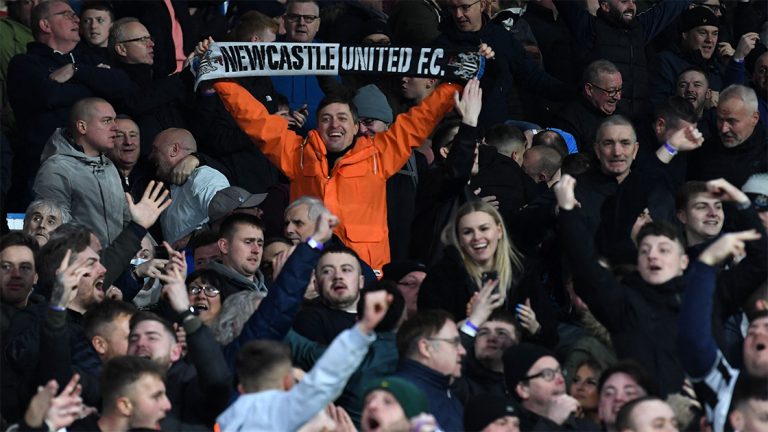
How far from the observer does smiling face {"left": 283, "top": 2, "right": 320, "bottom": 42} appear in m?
14.9

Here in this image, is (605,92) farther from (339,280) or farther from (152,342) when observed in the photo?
(152,342)

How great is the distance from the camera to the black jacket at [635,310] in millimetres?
10281

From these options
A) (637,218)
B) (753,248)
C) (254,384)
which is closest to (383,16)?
(637,218)

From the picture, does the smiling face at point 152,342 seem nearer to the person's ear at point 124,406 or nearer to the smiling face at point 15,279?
the person's ear at point 124,406

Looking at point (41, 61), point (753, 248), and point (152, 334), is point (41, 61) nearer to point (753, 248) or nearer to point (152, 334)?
point (152, 334)

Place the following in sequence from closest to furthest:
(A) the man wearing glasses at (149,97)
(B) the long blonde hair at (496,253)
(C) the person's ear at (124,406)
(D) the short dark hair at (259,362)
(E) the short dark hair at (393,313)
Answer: (D) the short dark hair at (259,362) → (C) the person's ear at (124,406) → (E) the short dark hair at (393,313) → (B) the long blonde hair at (496,253) → (A) the man wearing glasses at (149,97)

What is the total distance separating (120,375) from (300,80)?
6.12m

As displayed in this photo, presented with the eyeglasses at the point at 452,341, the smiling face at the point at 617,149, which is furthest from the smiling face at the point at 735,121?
the eyeglasses at the point at 452,341

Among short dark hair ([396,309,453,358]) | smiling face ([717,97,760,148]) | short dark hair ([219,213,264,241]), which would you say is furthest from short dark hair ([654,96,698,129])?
short dark hair ([396,309,453,358])

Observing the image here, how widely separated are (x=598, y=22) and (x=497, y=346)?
18.8 ft

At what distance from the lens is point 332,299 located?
1077cm

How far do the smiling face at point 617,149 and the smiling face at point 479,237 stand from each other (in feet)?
4.51

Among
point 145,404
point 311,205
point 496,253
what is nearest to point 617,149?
point 496,253

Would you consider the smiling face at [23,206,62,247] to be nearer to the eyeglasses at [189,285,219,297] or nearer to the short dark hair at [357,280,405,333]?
the eyeglasses at [189,285,219,297]
